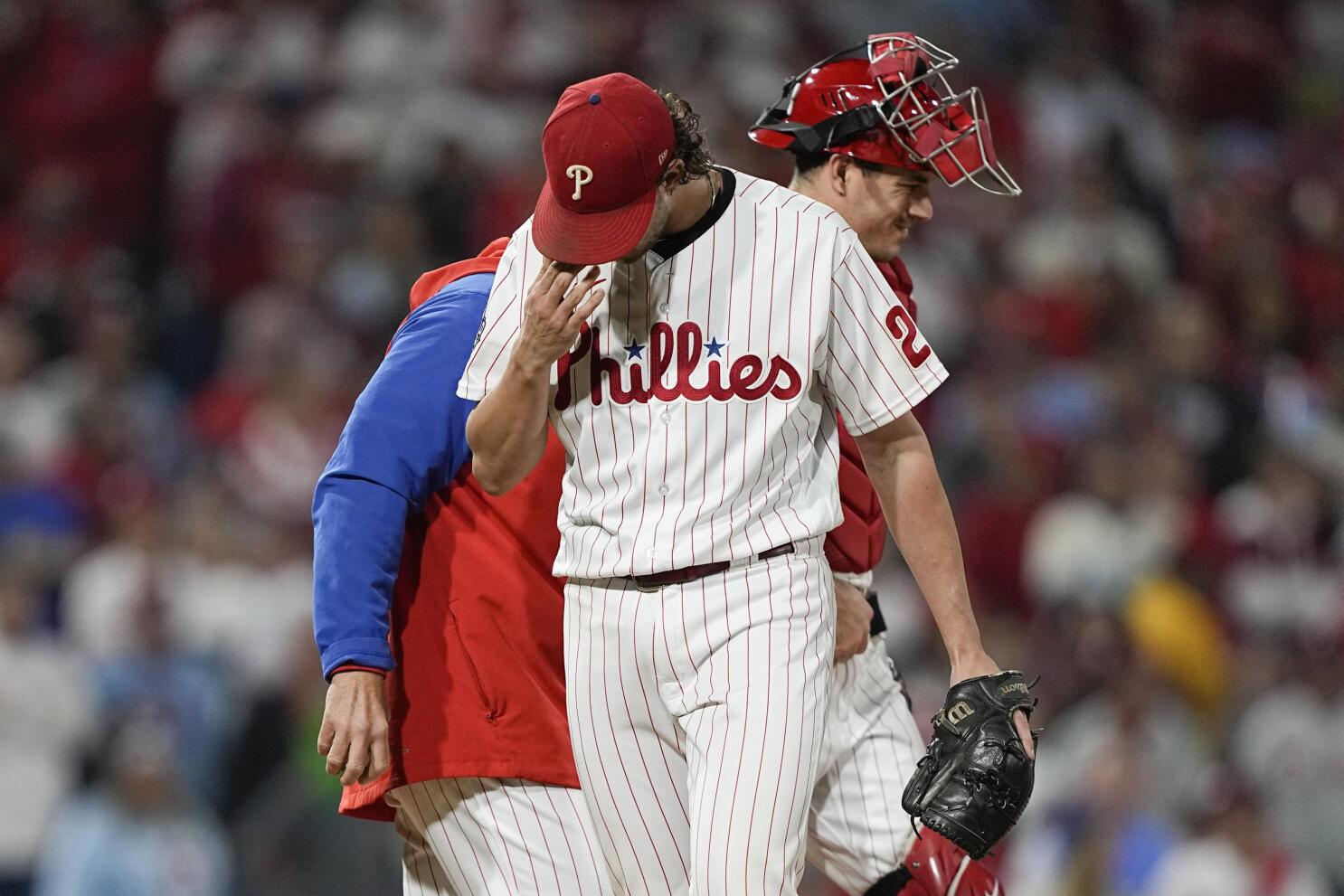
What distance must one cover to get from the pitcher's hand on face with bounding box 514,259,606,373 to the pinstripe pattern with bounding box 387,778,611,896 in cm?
80

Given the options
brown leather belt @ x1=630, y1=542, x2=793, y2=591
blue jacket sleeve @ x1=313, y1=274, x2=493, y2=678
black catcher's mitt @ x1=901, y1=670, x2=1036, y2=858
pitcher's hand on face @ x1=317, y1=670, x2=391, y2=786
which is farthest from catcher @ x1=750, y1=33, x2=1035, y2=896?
pitcher's hand on face @ x1=317, y1=670, x2=391, y2=786

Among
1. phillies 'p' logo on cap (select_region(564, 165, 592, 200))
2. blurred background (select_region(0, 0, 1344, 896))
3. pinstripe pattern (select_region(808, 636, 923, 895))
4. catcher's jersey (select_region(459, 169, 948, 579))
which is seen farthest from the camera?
blurred background (select_region(0, 0, 1344, 896))

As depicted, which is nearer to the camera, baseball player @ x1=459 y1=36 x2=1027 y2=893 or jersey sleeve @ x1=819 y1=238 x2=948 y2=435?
baseball player @ x1=459 y1=36 x2=1027 y2=893

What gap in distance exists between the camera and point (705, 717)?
2.42m

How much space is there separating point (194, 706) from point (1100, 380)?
12.6 feet

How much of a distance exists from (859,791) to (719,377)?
977mm

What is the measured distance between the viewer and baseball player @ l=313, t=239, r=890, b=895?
2.74 metres

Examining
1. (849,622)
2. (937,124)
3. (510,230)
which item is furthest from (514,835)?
(510,230)

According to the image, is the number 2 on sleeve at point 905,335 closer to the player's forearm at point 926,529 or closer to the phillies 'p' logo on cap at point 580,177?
the player's forearm at point 926,529

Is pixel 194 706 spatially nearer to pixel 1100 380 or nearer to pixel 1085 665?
pixel 1085 665

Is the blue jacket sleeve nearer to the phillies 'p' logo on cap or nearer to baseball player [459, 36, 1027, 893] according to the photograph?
baseball player [459, 36, 1027, 893]

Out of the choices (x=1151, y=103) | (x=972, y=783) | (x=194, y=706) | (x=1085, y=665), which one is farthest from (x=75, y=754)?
(x=1151, y=103)

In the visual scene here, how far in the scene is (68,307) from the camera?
25.6 ft

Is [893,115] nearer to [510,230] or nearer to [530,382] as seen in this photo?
[530,382]
